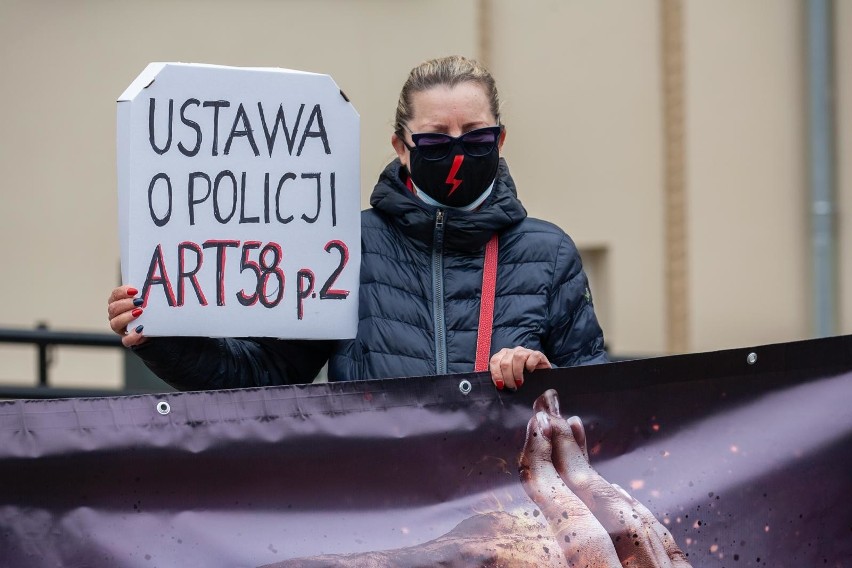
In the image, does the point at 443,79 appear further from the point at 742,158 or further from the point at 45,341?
the point at 742,158

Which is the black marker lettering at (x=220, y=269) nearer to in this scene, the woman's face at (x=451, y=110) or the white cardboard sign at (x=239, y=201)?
the white cardboard sign at (x=239, y=201)

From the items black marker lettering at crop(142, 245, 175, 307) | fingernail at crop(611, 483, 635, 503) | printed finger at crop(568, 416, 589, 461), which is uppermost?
black marker lettering at crop(142, 245, 175, 307)

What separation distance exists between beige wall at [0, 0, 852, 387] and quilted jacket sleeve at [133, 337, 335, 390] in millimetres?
4137

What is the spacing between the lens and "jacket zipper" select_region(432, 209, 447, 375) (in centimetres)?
299

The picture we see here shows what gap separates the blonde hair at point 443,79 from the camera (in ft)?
10.1

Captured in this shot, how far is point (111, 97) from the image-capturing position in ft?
23.4

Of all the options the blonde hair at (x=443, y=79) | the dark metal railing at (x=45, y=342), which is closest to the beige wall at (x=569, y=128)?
the dark metal railing at (x=45, y=342)

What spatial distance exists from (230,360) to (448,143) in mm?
660

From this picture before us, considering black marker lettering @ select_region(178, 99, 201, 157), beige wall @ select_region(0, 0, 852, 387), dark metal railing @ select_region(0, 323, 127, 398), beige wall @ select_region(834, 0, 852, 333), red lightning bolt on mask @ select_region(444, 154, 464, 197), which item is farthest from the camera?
beige wall @ select_region(834, 0, 852, 333)

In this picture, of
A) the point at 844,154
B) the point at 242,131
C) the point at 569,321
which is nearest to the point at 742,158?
the point at 844,154

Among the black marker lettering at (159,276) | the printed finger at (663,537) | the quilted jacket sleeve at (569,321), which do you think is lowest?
the printed finger at (663,537)

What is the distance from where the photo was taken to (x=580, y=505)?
2.85 meters

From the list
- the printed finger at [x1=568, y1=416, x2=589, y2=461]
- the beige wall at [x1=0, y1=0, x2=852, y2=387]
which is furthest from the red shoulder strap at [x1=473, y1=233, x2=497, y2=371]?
the beige wall at [x1=0, y1=0, x2=852, y2=387]

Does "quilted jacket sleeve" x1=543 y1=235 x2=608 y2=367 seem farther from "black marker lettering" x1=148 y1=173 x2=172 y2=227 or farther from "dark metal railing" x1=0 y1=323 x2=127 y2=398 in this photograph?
"dark metal railing" x1=0 y1=323 x2=127 y2=398
